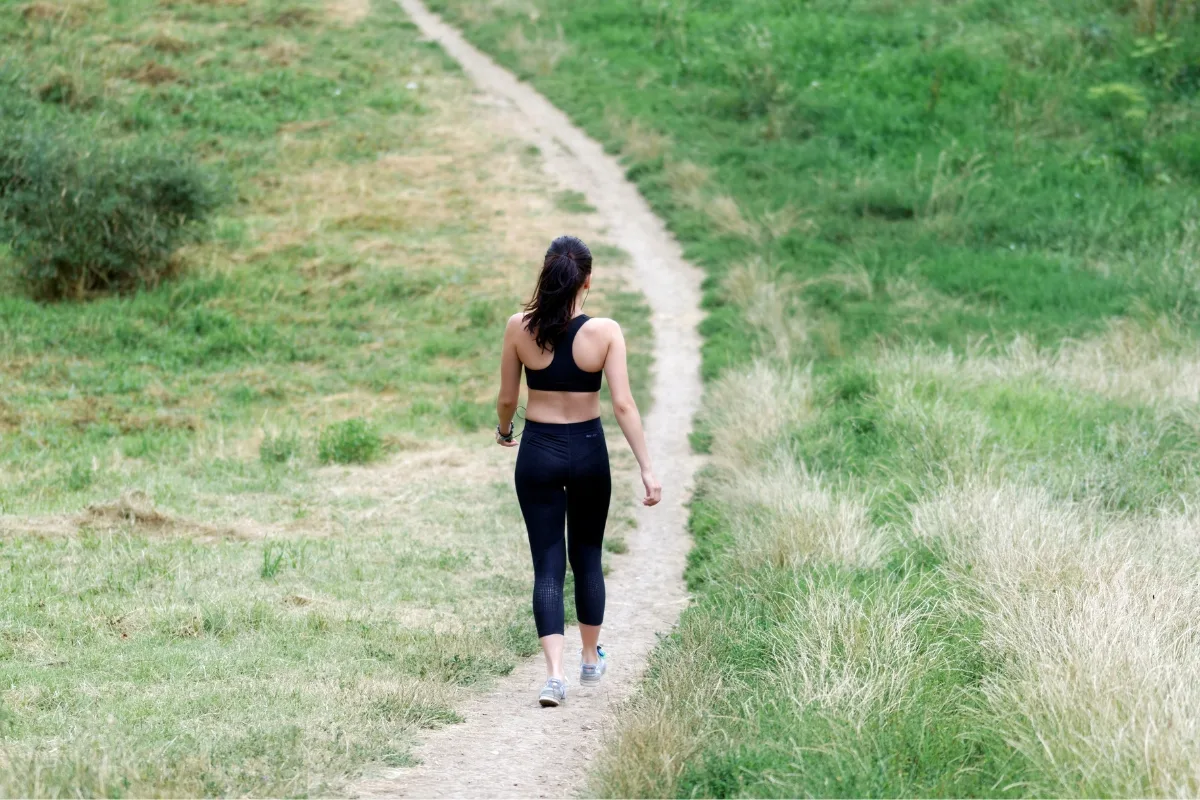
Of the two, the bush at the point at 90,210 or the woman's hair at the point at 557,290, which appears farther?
the bush at the point at 90,210

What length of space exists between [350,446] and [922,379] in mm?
5121

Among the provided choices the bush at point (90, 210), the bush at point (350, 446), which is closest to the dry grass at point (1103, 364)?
the bush at point (350, 446)

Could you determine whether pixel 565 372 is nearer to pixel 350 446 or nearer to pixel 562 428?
pixel 562 428

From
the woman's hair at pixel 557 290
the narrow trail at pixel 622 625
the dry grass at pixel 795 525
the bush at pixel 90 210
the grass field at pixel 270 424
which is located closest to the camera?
the narrow trail at pixel 622 625

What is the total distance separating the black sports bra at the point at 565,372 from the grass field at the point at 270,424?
4.88 ft

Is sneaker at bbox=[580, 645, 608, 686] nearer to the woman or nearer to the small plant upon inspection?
the woman

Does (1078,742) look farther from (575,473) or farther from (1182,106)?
(1182,106)

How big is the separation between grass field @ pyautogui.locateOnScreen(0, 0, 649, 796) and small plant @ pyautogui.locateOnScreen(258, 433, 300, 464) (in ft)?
0.12

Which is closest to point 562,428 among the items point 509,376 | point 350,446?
point 509,376

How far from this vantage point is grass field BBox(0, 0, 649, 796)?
509 centimetres

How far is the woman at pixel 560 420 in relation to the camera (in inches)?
213

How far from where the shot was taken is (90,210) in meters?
15.8

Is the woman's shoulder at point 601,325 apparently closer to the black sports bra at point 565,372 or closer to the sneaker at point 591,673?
the black sports bra at point 565,372

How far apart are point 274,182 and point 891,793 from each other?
17950mm
